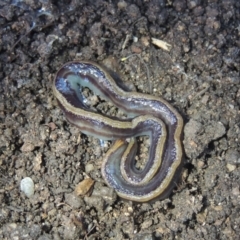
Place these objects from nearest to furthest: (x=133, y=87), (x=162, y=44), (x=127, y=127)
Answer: (x=127, y=127) → (x=133, y=87) → (x=162, y=44)

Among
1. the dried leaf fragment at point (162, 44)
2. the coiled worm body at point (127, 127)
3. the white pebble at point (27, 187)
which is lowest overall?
the white pebble at point (27, 187)

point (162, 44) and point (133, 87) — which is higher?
point (162, 44)

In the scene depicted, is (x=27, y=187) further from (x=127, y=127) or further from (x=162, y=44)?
(x=162, y=44)

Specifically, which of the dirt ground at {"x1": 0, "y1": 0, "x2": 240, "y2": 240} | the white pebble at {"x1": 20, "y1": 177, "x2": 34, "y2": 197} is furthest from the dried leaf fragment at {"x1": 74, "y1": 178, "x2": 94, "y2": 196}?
the white pebble at {"x1": 20, "y1": 177, "x2": 34, "y2": 197}

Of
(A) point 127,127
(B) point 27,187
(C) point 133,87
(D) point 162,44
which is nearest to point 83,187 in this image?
(B) point 27,187

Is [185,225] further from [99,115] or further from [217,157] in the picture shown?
[99,115]

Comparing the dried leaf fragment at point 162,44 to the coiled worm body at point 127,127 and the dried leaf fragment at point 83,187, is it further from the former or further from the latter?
the dried leaf fragment at point 83,187

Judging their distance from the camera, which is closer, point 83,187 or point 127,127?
point 83,187

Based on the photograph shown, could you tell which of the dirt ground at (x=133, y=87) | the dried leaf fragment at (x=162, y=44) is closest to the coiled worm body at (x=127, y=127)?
the dirt ground at (x=133, y=87)
